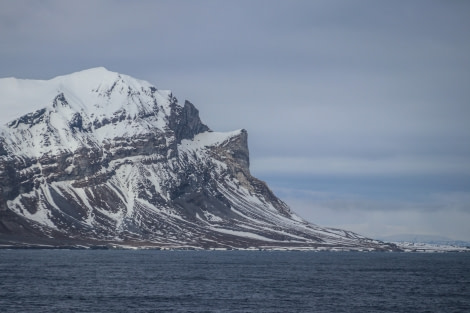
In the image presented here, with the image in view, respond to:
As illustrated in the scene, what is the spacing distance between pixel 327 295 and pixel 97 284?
51.7 m

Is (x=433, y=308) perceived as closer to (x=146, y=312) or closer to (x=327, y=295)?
(x=327, y=295)

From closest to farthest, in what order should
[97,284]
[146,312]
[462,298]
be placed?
[146,312]
[462,298]
[97,284]

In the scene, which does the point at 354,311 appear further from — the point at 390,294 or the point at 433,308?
the point at 390,294

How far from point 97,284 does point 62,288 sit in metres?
13.1

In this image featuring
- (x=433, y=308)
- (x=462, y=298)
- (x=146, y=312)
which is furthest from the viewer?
(x=462, y=298)

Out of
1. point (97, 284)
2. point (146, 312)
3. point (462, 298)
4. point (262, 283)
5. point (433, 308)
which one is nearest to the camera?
point (146, 312)

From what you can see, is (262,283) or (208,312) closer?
(208,312)

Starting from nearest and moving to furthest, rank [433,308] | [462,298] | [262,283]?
[433,308] < [462,298] < [262,283]

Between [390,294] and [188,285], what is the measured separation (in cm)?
4561

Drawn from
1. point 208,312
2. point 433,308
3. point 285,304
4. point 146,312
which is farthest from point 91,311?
point 433,308

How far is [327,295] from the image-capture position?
167250 millimetres

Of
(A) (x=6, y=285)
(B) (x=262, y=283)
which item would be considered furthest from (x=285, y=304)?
(A) (x=6, y=285)

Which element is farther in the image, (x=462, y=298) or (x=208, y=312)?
(x=462, y=298)

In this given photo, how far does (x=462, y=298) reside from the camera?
165000mm
